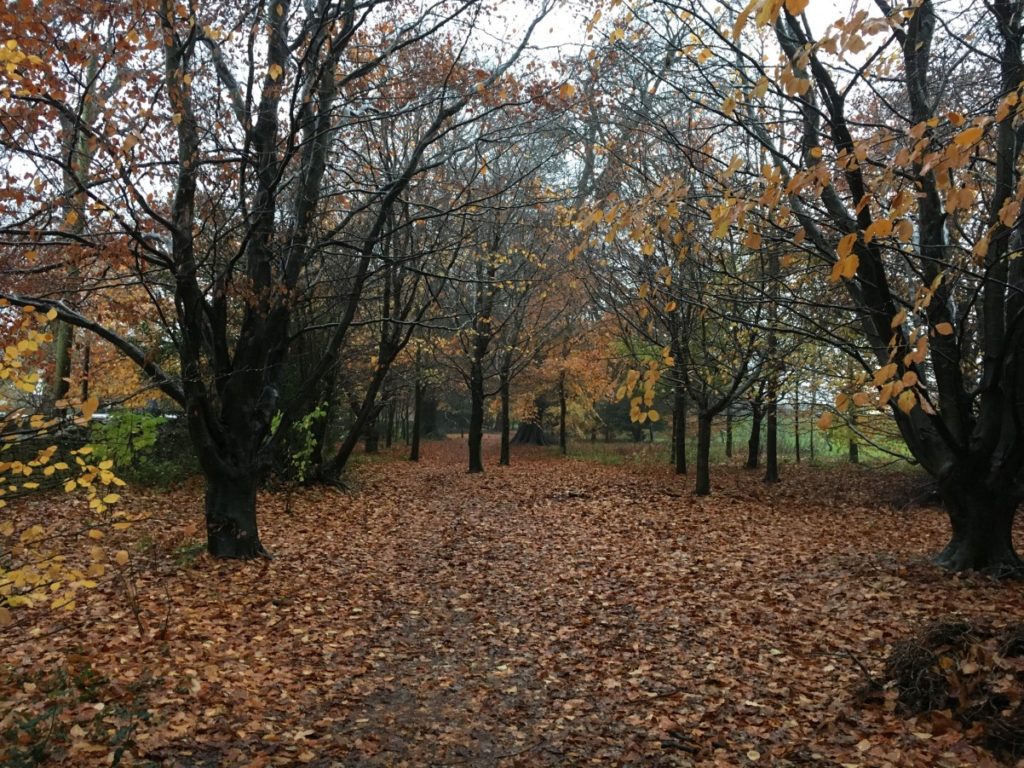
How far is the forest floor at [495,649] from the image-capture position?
3738 mm

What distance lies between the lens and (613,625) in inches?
236

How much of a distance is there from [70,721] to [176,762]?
0.74 meters

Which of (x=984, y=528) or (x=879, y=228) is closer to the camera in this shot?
(x=879, y=228)

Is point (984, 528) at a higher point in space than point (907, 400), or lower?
lower

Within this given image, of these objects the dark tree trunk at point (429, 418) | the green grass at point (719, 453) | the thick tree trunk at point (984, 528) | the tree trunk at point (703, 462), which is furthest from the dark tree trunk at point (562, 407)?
the thick tree trunk at point (984, 528)

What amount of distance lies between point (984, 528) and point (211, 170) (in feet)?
29.2

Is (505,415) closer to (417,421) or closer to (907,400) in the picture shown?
(417,421)

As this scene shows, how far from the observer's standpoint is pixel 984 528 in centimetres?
647

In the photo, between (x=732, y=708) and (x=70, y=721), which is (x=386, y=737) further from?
(x=732, y=708)

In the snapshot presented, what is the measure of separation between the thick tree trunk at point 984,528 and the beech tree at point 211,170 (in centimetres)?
652

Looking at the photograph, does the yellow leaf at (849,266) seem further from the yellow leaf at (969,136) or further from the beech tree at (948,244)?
the beech tree at (948,244)

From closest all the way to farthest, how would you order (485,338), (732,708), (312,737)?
(312,737), (732,708), (485,338)

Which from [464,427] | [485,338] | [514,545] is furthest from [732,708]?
[464,427]

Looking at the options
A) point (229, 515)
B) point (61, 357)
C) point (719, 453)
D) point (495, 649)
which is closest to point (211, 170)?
point (229, 515)
